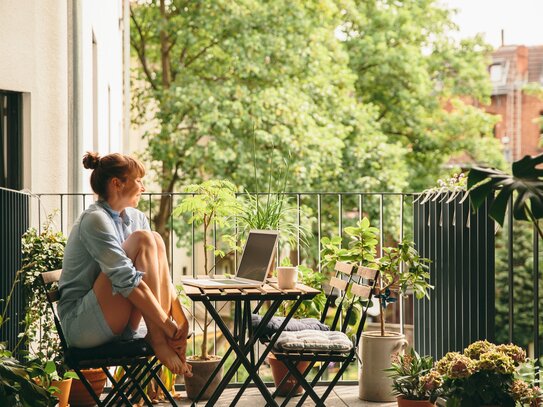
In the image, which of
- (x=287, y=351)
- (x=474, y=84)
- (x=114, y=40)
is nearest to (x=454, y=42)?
(x=474, y=84)

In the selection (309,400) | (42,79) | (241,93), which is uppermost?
(241,93)

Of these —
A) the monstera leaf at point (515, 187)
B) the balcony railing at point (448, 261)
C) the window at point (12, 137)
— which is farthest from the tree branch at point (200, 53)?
the monstera leaf at point (515, 187)

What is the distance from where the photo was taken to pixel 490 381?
302 centimetres

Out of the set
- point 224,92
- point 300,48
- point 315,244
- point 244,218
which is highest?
point 300,48

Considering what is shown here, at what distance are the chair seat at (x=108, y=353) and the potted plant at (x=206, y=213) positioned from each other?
3.94 ft

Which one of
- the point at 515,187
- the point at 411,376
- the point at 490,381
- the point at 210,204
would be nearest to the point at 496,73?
the point at 210,204

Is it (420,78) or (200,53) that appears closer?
(200,53)

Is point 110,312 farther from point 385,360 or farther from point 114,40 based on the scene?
point 114,40

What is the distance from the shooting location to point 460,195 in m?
4.12

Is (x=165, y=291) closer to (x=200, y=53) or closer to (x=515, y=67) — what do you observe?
(x=200, y=53)

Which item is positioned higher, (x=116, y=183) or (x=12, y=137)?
(x=12, y=137)

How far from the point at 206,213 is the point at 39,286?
109 cm

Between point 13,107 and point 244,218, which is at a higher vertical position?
point 13,107

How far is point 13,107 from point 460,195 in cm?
339
